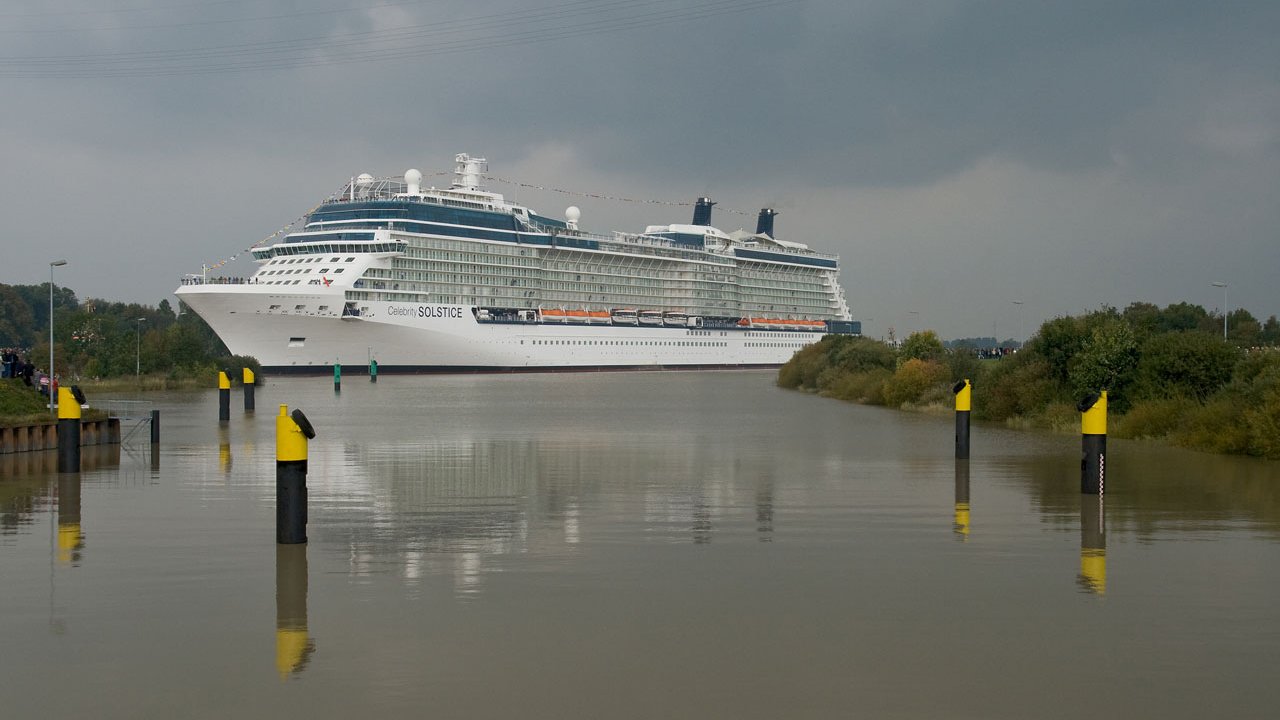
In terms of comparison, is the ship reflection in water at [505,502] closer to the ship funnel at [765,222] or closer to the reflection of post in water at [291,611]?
the reflection of post in water at [291,611]

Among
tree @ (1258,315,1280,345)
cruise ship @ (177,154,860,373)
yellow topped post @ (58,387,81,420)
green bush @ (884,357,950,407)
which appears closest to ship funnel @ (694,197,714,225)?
cruise ship @ (177,154,860,373)

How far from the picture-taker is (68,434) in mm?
14820

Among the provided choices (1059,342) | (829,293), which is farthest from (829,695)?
Answer: (829,293)

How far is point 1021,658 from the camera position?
19.1ft

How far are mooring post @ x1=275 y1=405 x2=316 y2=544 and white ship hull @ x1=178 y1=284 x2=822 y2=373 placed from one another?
62.5 meters

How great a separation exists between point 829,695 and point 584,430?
59.9 feet

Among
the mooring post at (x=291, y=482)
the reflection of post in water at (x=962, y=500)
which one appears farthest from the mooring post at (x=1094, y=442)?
the mooring post at (x=291, y=482)

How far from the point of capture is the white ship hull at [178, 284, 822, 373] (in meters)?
71.8

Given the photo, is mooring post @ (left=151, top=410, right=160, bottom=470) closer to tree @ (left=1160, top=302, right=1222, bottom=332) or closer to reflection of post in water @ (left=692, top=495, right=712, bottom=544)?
reflection of post in water @ (left=692, top=495, right=712, bottom=544)

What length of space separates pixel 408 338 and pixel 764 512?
6845 cm

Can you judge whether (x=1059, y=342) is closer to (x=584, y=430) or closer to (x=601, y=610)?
(x=584, y=430)

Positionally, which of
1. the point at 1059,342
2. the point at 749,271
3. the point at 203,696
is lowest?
the point at 203,696

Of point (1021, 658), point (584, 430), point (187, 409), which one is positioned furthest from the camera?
point (187, 409)

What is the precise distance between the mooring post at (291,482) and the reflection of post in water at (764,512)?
3.54m
